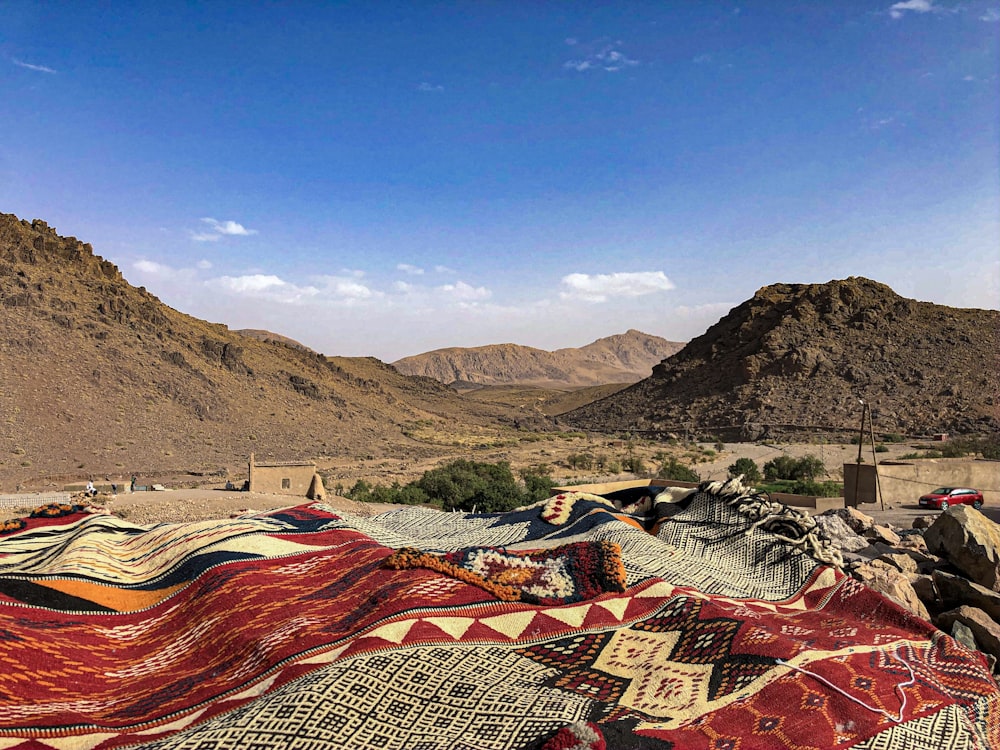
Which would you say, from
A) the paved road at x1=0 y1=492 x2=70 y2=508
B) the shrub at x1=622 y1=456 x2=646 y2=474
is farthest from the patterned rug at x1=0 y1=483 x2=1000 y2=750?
the shrub at x1=622 y1=456 x2=646 y2=474

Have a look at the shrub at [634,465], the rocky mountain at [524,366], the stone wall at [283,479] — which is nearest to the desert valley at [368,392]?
the shrub at [634,465]

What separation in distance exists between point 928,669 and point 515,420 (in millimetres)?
58143

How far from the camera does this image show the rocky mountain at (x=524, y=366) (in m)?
143

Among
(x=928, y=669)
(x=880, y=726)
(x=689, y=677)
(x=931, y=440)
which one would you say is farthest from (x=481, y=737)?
(x=931, y=440)

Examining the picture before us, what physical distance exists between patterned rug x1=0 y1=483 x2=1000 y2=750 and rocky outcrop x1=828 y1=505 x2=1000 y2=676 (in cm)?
47

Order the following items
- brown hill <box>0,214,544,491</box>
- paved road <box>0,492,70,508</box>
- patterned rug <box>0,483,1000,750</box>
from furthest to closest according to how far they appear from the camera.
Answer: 1. brown hill <box>0,214,544,491</box>
2. paved road <box>0,492,70,508</box>
3. patterned rug <box>0,483,1000,750</box>

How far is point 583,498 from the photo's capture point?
607cm

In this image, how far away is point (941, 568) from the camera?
5.22 metres

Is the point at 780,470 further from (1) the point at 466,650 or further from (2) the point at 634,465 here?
(1) the point at 466,650

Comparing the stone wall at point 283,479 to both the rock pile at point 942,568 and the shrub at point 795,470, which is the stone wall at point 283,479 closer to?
the rock pile at point 942,568

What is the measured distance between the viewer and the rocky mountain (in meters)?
143

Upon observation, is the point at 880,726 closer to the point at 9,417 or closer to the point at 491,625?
the point at 491,625

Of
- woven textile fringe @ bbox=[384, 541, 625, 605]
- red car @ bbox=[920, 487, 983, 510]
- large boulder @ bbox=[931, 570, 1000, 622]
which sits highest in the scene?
woven textile fringe @ bbox=[384, 541, 625, 605]

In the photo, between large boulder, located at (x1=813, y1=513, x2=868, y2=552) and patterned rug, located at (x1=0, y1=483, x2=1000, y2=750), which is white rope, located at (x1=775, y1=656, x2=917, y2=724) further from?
large boulder, located at (x1=813, y1=513, x2=868, y2=552)
